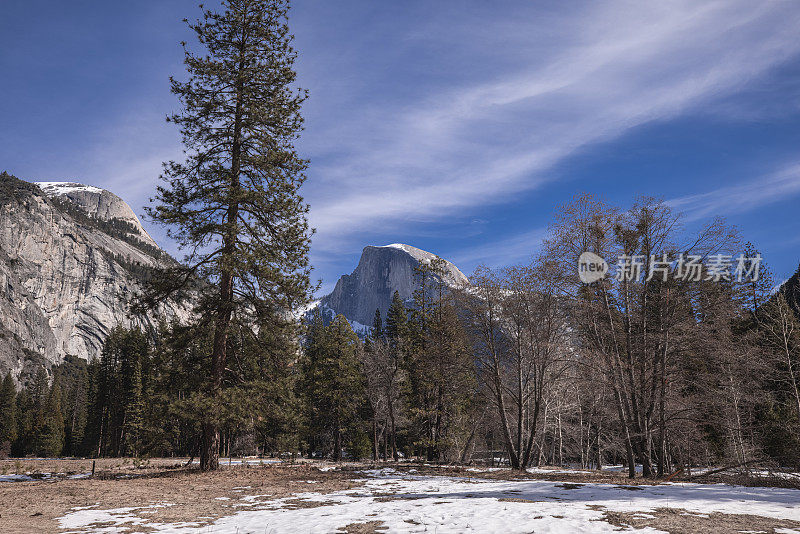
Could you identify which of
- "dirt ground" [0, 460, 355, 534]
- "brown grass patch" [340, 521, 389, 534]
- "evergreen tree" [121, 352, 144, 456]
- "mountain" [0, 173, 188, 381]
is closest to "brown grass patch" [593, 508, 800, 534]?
"brown grass patch" [340, 521, 389, 534]

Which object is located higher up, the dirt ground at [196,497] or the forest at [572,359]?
the forest at [572,359]

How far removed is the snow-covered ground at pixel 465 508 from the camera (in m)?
7.08

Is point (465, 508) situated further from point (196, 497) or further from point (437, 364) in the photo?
point (437, 364)

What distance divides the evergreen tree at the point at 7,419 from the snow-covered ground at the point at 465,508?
7136 centimetres

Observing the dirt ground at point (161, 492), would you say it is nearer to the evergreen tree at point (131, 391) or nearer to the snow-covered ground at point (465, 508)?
the snow-covered ground at point (465, 508)

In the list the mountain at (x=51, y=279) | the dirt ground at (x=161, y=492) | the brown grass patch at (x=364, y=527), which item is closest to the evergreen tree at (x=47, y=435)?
the dirt ground at (x=161, y=492)

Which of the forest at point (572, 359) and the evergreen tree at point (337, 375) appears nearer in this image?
the forest at point (572, 359)

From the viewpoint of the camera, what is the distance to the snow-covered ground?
7078 mm

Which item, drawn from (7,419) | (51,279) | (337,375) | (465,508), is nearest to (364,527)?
(465,508)

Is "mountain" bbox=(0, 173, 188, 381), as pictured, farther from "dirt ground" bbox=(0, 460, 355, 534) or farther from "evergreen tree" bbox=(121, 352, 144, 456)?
"dirt ground" bbox=(0, 460, 355, 534)

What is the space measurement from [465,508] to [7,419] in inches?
3277

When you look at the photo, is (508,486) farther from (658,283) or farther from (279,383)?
(658,283)

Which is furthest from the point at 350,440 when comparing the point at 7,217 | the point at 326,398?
the point at 7,217

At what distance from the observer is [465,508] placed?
863 centimetres
